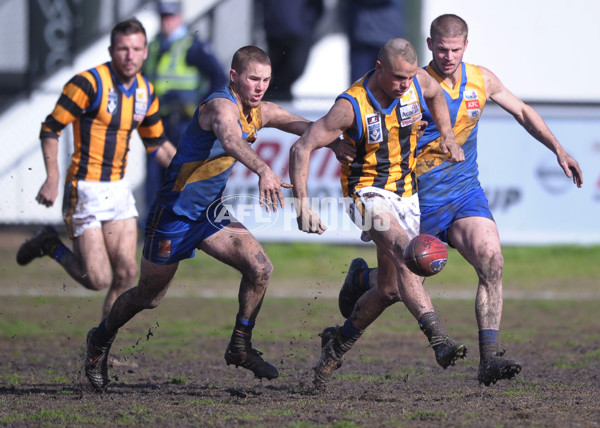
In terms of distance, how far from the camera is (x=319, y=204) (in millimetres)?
14172

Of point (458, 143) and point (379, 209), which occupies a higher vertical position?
point (458, 143)

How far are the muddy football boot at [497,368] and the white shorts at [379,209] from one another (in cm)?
96

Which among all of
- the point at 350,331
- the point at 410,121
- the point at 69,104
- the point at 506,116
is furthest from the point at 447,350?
the point at 506,116

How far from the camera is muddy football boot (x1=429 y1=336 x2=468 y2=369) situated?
613 cm

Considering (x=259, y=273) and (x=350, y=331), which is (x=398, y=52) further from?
(x=350, y=331)

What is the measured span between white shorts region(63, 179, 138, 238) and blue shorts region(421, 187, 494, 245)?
97.5 inches

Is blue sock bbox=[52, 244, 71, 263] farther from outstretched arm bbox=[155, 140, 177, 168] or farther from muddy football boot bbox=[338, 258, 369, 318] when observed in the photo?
muddy football boot bbox=[338, 258, 369, 318]

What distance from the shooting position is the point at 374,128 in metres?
6.69

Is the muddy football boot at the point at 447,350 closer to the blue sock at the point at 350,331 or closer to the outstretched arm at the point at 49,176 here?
the blue sock at the point at 350,331

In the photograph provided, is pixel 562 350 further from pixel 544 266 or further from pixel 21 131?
pixel 21 131

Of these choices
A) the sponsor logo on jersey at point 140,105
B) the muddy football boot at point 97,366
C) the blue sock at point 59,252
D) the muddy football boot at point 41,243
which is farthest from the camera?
the muddy football boot at point 41,243

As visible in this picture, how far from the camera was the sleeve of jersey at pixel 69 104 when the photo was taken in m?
8.01

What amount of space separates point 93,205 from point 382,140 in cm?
264

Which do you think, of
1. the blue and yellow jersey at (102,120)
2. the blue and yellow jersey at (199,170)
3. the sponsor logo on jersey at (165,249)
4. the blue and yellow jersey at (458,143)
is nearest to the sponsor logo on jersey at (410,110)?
the blue and yellow jersey at (458,143)
